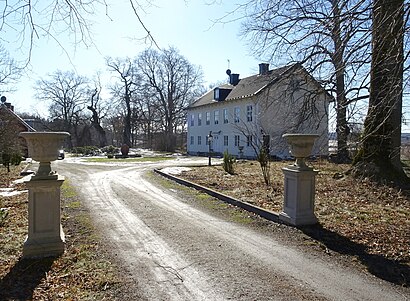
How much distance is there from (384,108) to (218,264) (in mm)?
4659

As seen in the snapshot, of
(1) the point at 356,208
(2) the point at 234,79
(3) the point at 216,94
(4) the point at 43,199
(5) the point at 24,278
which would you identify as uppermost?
(2) the point at 234,79

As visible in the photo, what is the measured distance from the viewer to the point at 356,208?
8.16 m

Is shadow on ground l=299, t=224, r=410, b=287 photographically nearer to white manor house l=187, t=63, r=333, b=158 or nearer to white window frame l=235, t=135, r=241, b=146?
white manor house l=187, t=63, r=333, b=158

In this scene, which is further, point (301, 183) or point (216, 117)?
point (216, 117)

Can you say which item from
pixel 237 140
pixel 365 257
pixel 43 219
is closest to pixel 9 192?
pixel 43 219

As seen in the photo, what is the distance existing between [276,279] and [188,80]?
58103mm

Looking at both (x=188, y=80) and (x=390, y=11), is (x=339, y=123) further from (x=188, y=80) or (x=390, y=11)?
(x=188, y=80)

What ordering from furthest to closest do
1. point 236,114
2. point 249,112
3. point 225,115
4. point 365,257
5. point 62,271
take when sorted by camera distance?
1. point 225,115
2. point 236,114
3. point 249,112
4. point 365,257
5. point 62,271

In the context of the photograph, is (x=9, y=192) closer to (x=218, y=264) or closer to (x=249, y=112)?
(x=218, y=264)

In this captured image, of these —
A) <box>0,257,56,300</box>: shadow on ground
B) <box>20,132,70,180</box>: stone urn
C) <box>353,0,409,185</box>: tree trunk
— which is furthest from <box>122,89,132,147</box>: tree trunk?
<box>0,257,56,300</box>: shadow on ground

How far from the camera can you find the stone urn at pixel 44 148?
473cm

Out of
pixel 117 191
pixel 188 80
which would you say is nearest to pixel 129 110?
pixel 188 80

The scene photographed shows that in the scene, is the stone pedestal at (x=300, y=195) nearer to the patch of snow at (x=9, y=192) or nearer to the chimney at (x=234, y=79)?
the patch of snow at (x=9, y=192)

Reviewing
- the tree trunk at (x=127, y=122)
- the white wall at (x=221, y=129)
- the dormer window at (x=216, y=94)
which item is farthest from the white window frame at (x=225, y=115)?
the tree trunk at (x=127, y=122)
